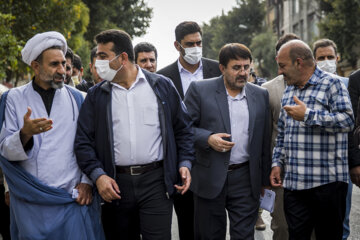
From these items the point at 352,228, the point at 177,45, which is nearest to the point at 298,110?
the point at 177,45

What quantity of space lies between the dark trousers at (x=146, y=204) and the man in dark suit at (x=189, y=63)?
2164 mm

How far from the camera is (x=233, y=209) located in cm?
466

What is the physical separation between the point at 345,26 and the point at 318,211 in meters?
23.5

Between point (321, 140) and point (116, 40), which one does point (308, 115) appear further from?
point (116, 40)

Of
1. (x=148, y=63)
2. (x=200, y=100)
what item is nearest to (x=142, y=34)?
(x=148, y=63)

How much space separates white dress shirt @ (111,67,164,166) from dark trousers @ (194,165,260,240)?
39.2 inches

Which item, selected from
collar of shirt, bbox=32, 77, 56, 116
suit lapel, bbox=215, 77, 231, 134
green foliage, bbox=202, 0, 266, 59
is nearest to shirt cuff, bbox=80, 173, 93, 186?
collar of shirt, bbox=32, 77, 56, 116

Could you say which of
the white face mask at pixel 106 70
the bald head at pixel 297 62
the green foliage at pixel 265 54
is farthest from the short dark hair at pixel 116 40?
the green foliage at pixel 265 54

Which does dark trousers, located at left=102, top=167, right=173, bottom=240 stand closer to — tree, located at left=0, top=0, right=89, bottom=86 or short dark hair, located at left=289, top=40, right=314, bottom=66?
short dark hair, located at left=289, top=40, right=314, bottom=66

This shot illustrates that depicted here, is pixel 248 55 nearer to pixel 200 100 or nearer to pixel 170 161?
pixel 200 100

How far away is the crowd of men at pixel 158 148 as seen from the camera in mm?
3693

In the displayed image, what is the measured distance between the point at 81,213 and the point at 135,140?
0.71m

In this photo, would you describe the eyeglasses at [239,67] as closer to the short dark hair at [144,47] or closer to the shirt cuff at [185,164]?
the shirt cuff at [185,164]

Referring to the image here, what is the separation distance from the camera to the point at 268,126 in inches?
187
